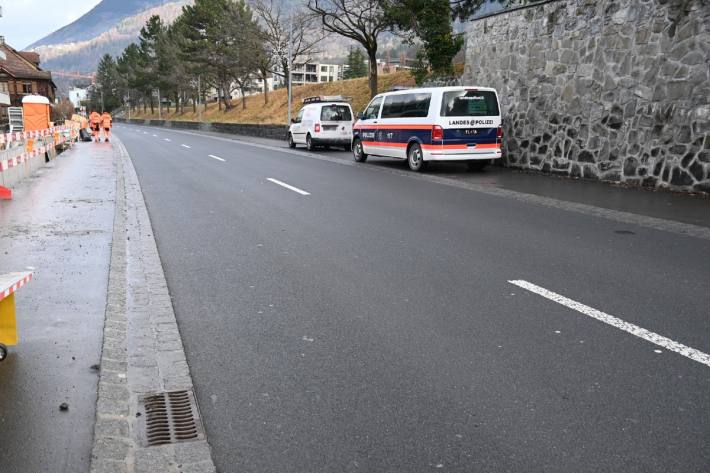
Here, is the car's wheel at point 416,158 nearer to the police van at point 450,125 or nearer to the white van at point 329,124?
the police van at point 450,125

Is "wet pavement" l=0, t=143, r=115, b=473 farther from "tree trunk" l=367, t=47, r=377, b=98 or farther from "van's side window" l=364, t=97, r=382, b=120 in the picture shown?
"tree trunk" l=367, t=47, r=377, b=98

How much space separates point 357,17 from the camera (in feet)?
111

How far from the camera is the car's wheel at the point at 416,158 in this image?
51.3ft

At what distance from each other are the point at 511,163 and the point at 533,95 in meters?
1.95

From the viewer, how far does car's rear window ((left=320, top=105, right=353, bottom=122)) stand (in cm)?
2473

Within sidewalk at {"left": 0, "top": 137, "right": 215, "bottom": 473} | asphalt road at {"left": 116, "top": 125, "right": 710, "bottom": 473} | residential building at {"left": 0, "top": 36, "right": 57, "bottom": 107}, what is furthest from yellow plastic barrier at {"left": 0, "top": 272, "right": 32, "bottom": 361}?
residential building at {"left": 0, "top": 36, "right": 57, "bottom": 107}

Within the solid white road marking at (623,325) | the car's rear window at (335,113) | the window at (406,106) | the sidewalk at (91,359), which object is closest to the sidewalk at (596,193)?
Result: the window at (406,106)

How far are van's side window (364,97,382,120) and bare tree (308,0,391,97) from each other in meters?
16.6

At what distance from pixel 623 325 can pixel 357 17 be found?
32.1 meters

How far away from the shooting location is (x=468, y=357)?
389 centimetres

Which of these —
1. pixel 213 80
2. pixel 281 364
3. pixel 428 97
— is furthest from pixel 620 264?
pixel 213 80

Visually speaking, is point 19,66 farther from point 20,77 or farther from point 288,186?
point 288,186

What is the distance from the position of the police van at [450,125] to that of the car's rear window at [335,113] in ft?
28.8

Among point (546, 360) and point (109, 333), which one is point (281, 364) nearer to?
point (109, 333)
